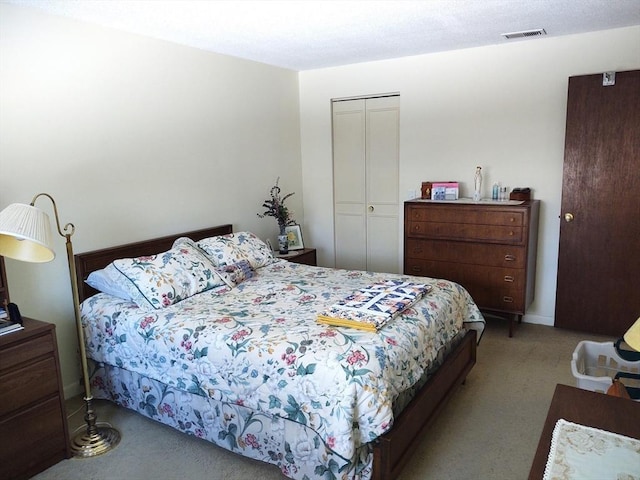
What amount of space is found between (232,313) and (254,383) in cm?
56

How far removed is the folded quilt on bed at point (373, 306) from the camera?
94.0 inches

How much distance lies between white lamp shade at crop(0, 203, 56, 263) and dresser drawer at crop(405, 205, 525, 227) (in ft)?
9.65

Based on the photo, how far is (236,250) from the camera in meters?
3.66

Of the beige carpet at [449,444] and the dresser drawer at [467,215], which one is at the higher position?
the dresser drawer at [467,215]

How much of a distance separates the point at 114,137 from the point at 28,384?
1717mm

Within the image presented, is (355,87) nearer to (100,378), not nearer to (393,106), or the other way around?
(393,106)

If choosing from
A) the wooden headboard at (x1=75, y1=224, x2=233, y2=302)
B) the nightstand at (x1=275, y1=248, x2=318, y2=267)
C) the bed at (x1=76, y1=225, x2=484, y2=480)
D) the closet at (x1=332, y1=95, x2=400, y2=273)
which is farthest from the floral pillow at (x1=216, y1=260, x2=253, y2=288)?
the closet at (x1=332, y1=95, x2=400, y2=273)

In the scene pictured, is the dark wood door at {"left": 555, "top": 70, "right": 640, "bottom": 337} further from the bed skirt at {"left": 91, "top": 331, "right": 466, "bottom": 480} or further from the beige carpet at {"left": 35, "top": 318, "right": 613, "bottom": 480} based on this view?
the bed skirt at {"left": 91, "top": 331, "right": 466, "bottom": 480}

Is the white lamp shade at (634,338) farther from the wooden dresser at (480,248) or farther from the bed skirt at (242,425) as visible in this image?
the wooden dresser at (480,248)

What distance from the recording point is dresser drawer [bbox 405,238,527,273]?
3.82 metres

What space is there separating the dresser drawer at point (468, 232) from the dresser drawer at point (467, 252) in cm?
5

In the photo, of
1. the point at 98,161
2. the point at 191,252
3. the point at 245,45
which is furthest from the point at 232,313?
the point at 245,45

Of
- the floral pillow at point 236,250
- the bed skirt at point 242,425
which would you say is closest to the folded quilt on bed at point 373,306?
the bed skirt at point 242,425

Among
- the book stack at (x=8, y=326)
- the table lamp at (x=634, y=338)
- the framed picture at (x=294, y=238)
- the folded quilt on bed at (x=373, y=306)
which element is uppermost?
the table lamp at (x=634, y=338)
